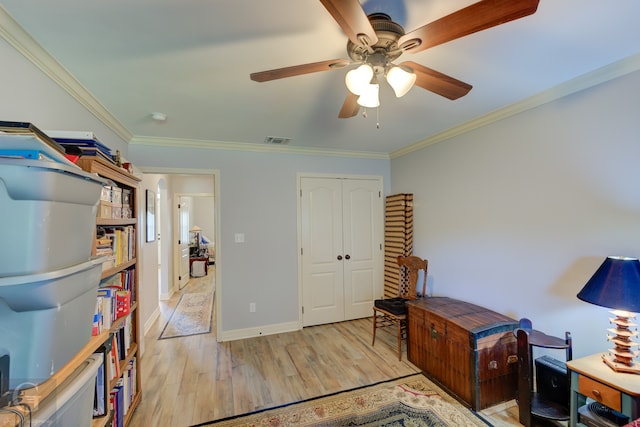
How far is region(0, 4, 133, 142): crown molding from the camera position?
1318mm

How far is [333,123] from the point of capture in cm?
279

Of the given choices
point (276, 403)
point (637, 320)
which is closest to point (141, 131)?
point (276, 403)

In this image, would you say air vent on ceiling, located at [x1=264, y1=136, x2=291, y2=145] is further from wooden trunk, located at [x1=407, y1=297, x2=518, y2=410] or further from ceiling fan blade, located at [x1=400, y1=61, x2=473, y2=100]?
wooden trunk, located at [x1=407, y1=297, x2=518, y2=410]

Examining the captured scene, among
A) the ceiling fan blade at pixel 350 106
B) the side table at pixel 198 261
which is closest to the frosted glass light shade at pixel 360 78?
the ceiling fan blade at pixel 350 106

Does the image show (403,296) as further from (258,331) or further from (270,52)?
(270,52)

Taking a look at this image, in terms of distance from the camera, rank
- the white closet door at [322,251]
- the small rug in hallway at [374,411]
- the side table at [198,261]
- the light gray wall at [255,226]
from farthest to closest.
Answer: the side table at [198,261] < the white closet door at [322,251] < the light gray wall at [255,226] < the small rug in hallway at [374,411]

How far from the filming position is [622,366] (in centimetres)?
158

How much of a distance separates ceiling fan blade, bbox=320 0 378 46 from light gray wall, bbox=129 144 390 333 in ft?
8.49

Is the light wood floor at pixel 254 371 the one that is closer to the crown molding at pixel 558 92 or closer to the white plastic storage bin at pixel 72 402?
the white plastic storage bin at pixel 72 402

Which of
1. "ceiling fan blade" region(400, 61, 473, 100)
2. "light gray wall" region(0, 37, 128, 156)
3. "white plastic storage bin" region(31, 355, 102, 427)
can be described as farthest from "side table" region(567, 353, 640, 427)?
"light gray wall" region(0, 37, 128, 156)

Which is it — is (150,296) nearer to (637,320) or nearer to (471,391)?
(471,391)

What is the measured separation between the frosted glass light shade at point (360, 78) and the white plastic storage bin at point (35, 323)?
1322mm

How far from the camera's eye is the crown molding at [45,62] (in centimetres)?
132

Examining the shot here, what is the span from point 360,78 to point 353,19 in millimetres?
291
